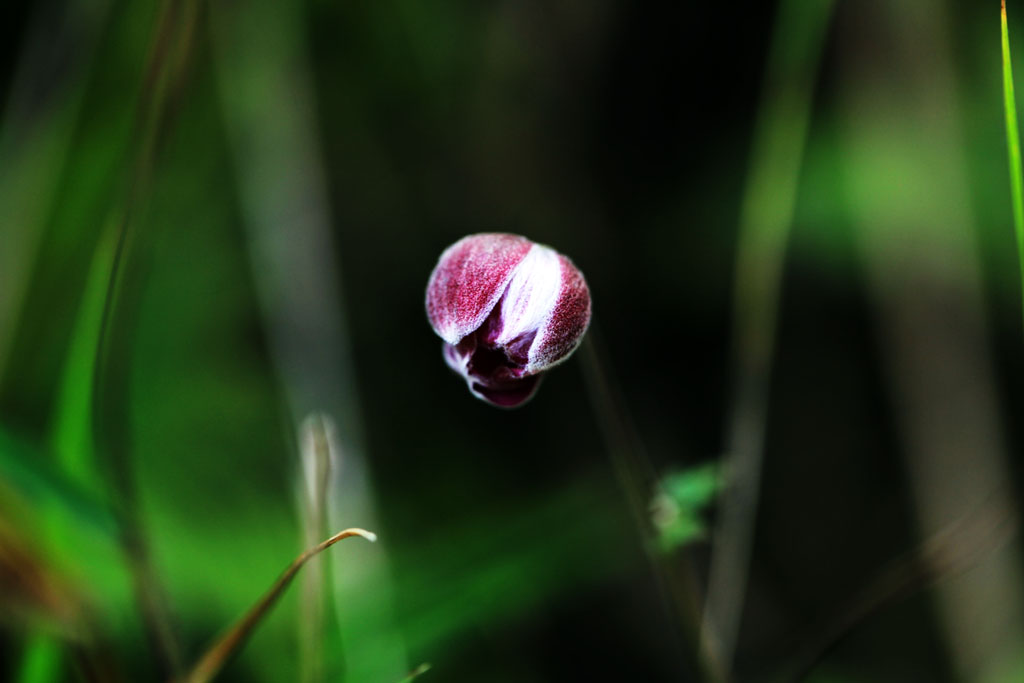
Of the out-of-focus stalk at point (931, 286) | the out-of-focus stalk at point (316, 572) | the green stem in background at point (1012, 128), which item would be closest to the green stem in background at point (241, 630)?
the out-of-focus stalk at point (316, 572)

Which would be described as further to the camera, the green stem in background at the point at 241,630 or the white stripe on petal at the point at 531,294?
the white stripe on petal at the point at 531,294

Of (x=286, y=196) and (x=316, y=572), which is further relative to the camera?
(x=286, y=196)

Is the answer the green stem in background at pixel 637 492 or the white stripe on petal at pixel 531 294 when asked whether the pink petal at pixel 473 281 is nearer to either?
the white stripe on petal at pixel 531 294

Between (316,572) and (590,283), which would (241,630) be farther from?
(590,283)

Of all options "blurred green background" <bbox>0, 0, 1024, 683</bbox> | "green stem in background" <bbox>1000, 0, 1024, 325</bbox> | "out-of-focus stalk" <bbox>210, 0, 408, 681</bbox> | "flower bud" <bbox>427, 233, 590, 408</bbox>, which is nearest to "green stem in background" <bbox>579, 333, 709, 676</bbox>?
"flower bud" <bbox>427, 233, 590, 408</bbox>

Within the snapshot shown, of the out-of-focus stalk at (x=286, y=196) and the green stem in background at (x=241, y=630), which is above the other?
the out-of-focus stalk at (x=286, y=196)

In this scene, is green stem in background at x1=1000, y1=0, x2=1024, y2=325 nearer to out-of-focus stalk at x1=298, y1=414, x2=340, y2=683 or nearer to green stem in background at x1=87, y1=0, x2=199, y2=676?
out-of-focus stalk at x1=298, y1=414, x2=340, y2=683

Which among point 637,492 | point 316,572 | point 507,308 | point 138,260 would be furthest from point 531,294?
point 138,260
